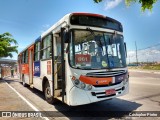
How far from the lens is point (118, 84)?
7.43 m

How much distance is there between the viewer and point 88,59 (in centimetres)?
687

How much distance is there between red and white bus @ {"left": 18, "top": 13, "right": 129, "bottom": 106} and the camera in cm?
657

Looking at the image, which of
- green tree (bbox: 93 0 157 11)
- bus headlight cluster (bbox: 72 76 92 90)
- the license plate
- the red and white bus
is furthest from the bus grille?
green tree (bbox: 93 0 157 11)

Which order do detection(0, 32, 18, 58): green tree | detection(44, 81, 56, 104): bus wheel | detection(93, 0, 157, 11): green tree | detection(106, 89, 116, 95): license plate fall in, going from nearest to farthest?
detection(93, 0, 157, 11): green tree
detection(106, 89, 116, 95): license plate
detection(44, 81, 56, 104): bus wheel
detection(0, 32, 18, 58): green tree

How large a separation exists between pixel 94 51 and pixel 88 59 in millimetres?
405

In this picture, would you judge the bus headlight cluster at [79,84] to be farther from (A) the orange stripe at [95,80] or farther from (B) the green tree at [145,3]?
(B) the green tree at [145,3]

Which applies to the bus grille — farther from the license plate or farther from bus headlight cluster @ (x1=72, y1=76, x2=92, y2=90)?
the license plate

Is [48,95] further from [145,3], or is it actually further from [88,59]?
[145,3]

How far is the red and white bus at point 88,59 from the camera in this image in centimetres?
657

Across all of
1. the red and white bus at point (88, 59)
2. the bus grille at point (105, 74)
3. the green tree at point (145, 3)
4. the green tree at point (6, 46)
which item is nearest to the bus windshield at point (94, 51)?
the red and white bus at point (88, 59)

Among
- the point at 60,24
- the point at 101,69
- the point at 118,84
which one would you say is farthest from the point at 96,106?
the point at 60,24

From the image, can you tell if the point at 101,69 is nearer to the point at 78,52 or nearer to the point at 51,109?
the point at 78,52

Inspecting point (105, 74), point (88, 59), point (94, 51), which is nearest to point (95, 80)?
point (105, 74)

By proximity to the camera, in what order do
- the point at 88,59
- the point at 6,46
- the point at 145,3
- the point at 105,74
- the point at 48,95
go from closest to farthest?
the point at 145,3, the point at 88,59, the point at 105,74, the point at 48,95, the point at 6,46
